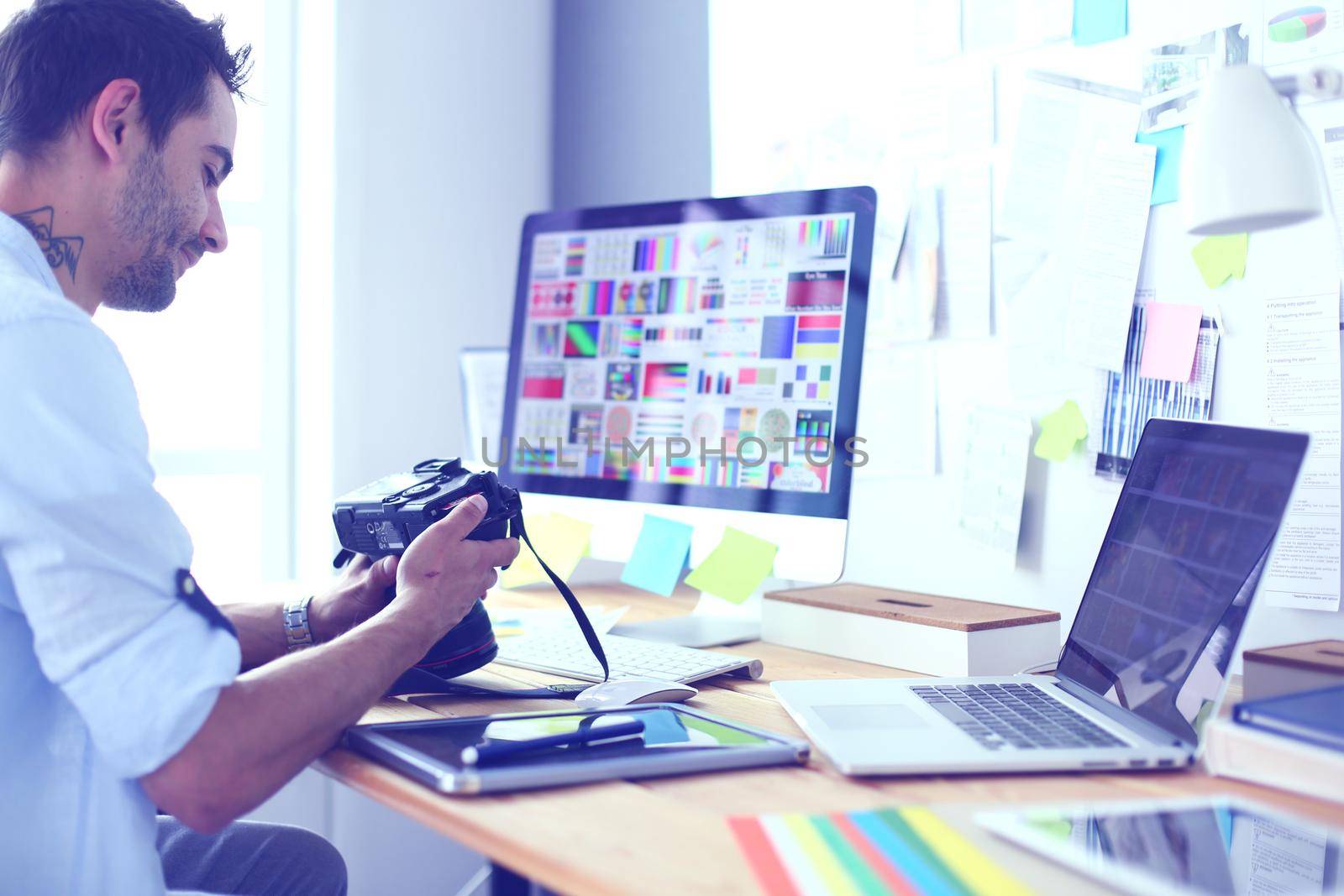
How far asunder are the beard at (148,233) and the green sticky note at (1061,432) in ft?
2.96

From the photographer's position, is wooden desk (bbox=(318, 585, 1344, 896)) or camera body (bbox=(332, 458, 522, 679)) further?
camera body (bbox=(332, 458, 522, 679))

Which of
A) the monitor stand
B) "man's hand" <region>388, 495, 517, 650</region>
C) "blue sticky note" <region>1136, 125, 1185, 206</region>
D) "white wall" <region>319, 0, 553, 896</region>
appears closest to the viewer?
"man's hand" <region>388, 495, 517, 650</region>

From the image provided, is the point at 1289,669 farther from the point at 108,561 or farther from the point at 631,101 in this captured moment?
the point at 631,101

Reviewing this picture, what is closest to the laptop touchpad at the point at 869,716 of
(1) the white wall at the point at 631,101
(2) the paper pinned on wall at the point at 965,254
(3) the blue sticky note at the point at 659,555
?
(3) the blue sticky note at the point at 659,555

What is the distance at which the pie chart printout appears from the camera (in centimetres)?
103

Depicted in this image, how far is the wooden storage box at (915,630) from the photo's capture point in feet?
3.39

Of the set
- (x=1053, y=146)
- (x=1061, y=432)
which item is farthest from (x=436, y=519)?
(x=1053, y=146)

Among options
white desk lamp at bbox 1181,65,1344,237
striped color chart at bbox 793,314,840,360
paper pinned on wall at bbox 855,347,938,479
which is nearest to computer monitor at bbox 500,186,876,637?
striped color chart at bbox 793,314,840,360

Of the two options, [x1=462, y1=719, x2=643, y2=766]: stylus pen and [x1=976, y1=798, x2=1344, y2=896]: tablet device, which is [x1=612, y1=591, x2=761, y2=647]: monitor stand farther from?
[x1=976, y1=798, x2=1344, y2=896]: tablet device

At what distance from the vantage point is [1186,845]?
61 centimetres

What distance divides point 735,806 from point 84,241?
2.34 ft

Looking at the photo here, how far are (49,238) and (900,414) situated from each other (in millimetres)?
952

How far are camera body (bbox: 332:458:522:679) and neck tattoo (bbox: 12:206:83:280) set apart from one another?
1.01 feet

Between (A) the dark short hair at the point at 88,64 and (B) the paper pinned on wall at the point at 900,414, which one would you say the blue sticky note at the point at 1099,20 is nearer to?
(B) the paper pinned on wall at the point at 900,414
